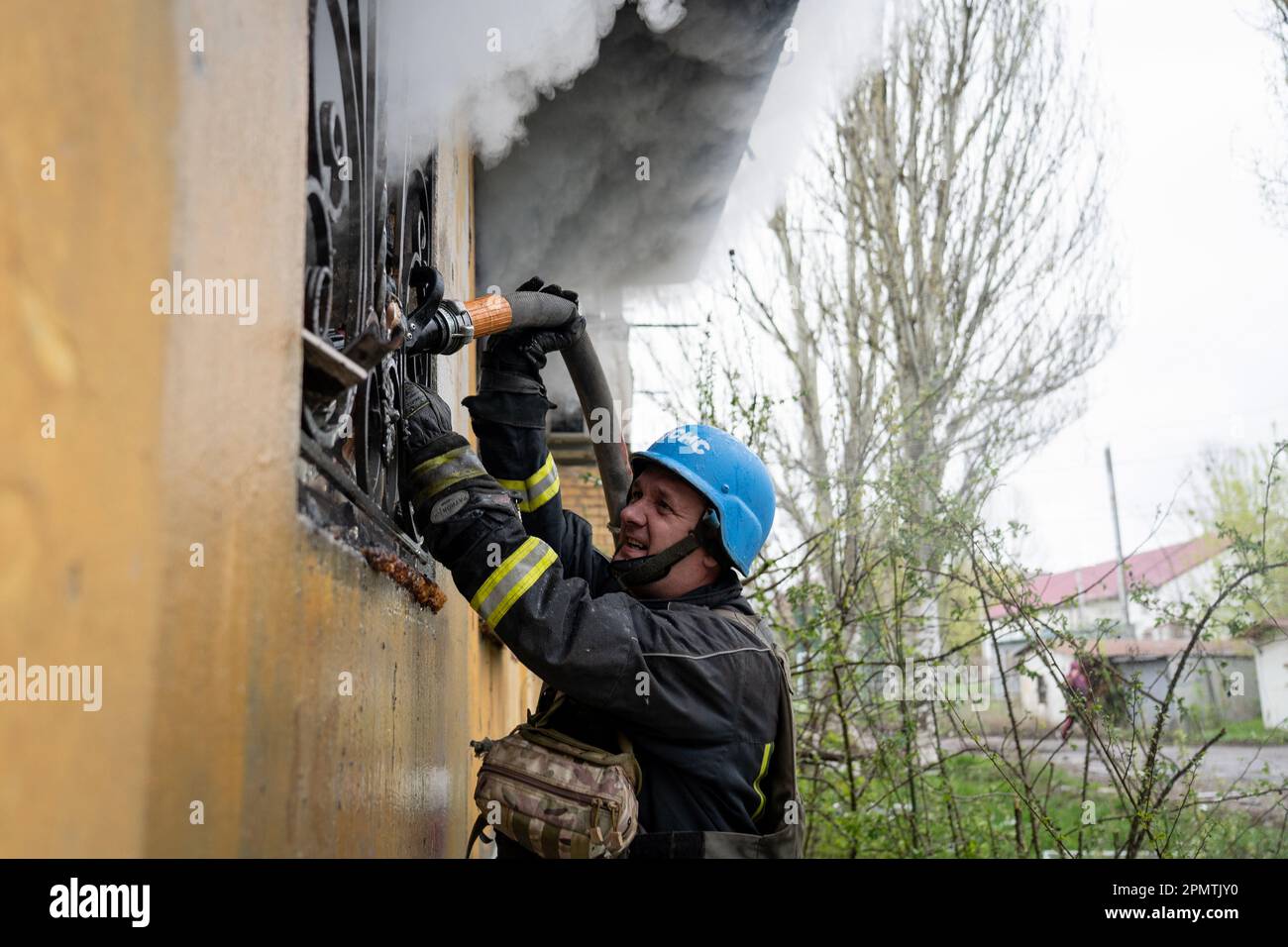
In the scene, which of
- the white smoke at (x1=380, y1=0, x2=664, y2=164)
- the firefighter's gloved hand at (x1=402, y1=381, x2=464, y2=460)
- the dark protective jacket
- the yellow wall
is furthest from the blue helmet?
the yellow wall

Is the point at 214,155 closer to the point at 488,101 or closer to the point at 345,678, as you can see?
the point at 345,678

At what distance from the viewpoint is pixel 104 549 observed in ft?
3.10

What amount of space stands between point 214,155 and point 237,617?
0.53 meters

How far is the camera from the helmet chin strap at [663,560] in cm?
253

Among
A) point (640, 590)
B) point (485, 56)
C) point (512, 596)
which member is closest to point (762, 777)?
point (640, 590)

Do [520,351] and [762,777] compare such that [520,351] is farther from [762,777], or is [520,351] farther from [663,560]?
[762,777]

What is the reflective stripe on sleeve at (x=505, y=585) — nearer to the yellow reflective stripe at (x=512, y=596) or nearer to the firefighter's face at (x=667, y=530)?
the yellow reflective stripe at (x=512, y=596)

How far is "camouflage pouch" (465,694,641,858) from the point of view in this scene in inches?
80.4

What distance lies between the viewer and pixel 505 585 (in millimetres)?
1979

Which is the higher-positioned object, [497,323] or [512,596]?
[497,323]

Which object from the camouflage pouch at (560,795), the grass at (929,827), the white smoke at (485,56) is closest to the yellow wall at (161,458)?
the camouflage pouch at (560,795)

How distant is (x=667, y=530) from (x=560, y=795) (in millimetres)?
758

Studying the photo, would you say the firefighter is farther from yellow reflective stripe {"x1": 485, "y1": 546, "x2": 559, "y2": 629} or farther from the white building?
the white building

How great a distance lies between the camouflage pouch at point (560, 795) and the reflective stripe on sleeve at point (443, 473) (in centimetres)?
58
